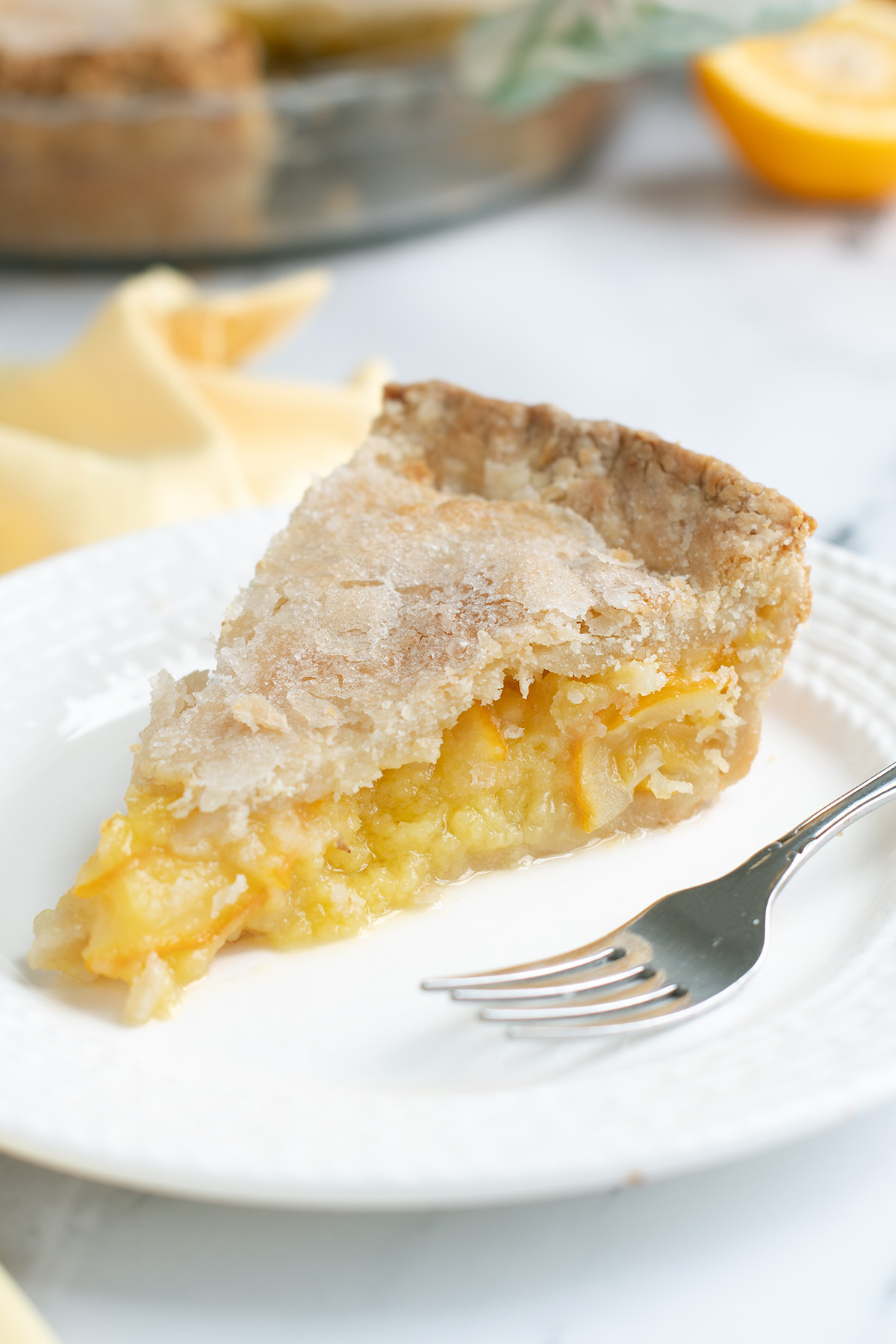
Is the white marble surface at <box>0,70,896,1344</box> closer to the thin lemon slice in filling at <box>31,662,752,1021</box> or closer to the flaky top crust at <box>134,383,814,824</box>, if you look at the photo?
the thin lemon slice in filling at <box>31,662,752,1021</box>

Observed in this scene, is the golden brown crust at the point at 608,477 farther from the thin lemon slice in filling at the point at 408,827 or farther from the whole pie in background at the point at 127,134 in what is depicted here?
the whole pie in background at the point at 127,134

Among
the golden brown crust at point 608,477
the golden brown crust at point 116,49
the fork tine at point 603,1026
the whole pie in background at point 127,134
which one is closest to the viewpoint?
the fork tine at point 603,1026

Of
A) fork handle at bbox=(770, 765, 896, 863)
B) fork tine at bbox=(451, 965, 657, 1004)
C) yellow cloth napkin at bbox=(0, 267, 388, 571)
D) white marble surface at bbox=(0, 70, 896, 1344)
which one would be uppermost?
fork handle at bbox=(770, 765, 896, 863)

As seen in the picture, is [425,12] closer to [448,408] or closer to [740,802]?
[448,408]

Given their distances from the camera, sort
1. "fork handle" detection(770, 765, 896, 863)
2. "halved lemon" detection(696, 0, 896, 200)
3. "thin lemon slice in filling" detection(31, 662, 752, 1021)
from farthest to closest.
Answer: "halved lemon" detection(696, 0, 896, 200), "fork handle" detection(770, 765, 896, 863), "thin lemon slice in filling" detection(31, 662, 752, 1021)

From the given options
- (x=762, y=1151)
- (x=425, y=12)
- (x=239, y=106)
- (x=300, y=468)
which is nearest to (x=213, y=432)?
(x=300, y=468)

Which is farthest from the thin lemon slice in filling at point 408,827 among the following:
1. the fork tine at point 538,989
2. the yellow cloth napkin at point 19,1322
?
the yellow cloth napkin at point 19,1322

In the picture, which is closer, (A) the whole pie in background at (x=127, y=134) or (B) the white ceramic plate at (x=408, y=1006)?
(B) the white ceramic plate at (x=408, y=1006)

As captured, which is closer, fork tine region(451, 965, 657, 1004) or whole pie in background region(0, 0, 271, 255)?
fork tine region(451, 965, 657, 1004)

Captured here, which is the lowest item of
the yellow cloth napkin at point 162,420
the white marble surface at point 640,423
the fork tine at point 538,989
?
the yellow cloth napkin at point 162,420

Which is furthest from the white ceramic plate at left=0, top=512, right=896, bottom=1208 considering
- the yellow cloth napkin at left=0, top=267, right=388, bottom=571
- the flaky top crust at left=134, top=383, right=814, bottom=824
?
the yellow cloth napkin at left=0, top=267, right=388, bottom=571
